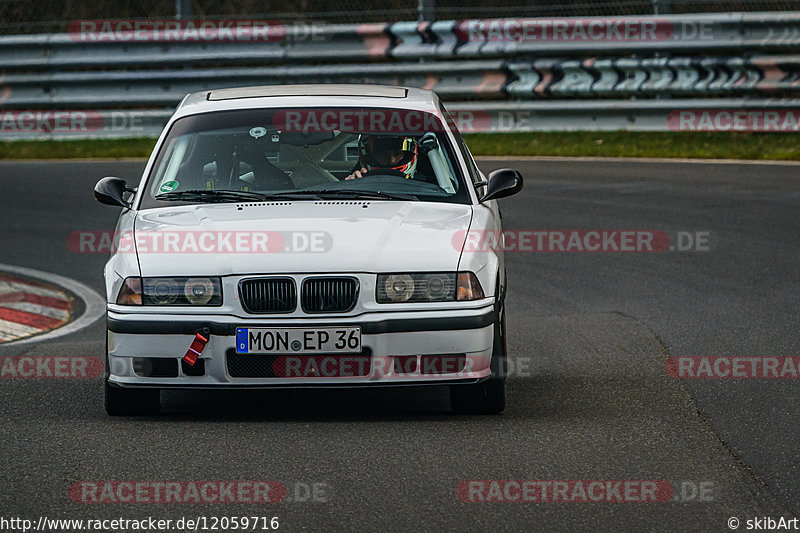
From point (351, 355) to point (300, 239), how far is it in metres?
0.59

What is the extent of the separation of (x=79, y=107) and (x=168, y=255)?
13118 millimetres

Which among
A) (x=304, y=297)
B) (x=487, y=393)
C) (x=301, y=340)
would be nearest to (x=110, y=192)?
(x=304, y=297)

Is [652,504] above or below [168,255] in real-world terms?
below

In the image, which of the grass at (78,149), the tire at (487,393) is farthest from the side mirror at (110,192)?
the grass at (78,149)

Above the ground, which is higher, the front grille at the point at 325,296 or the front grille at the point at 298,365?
the front grille at the point at 325,296

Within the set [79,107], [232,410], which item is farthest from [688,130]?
[232,410]

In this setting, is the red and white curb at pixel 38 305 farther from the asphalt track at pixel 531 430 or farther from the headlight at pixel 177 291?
the headlight at pixel 177 291

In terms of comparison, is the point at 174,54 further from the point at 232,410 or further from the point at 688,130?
the point at 232,410

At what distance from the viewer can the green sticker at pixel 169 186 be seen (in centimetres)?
682

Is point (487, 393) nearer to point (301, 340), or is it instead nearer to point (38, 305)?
point (301, 340)

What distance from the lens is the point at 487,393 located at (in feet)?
19.8

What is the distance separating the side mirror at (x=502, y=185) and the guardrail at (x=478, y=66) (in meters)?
10.0

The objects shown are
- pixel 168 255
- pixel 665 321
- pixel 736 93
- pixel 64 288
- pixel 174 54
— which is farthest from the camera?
pixel 174 54

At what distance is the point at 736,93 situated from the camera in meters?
16.3
